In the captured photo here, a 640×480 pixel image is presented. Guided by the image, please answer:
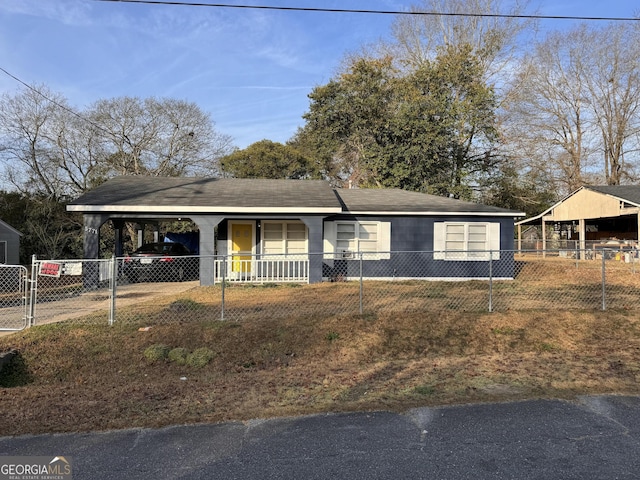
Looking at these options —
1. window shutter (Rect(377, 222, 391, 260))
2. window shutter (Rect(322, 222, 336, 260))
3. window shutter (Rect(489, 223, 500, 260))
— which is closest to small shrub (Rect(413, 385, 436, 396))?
window shutter (Rect(322, 222, 336, 260))

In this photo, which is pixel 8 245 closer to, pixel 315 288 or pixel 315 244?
pixel 315 244

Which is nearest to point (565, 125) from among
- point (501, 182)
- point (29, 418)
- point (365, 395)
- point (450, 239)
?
point (501, 182)

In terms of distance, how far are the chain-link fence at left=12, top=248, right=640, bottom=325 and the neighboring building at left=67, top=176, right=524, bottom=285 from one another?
73mm

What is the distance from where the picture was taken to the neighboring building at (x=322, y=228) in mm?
13289

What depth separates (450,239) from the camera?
14.8 metres

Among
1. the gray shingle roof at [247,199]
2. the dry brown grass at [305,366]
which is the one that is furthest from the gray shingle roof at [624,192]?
the dry brown grass at [305,366]

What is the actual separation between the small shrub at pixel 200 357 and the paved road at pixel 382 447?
227 cm

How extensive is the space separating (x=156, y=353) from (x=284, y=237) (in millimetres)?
8979

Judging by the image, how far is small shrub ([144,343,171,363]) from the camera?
6410 mm

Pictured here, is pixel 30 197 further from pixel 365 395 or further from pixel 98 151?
pixel 365 395

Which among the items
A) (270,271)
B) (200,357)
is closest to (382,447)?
(200,357)

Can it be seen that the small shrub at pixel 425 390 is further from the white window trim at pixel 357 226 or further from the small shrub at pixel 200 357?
the white window trim at pixel 357 226

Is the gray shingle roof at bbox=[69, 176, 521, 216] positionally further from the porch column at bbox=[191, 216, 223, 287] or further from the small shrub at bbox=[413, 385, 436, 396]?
the small shrub at bbox=[413, 385, 436, 396]

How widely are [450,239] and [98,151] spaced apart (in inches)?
968
